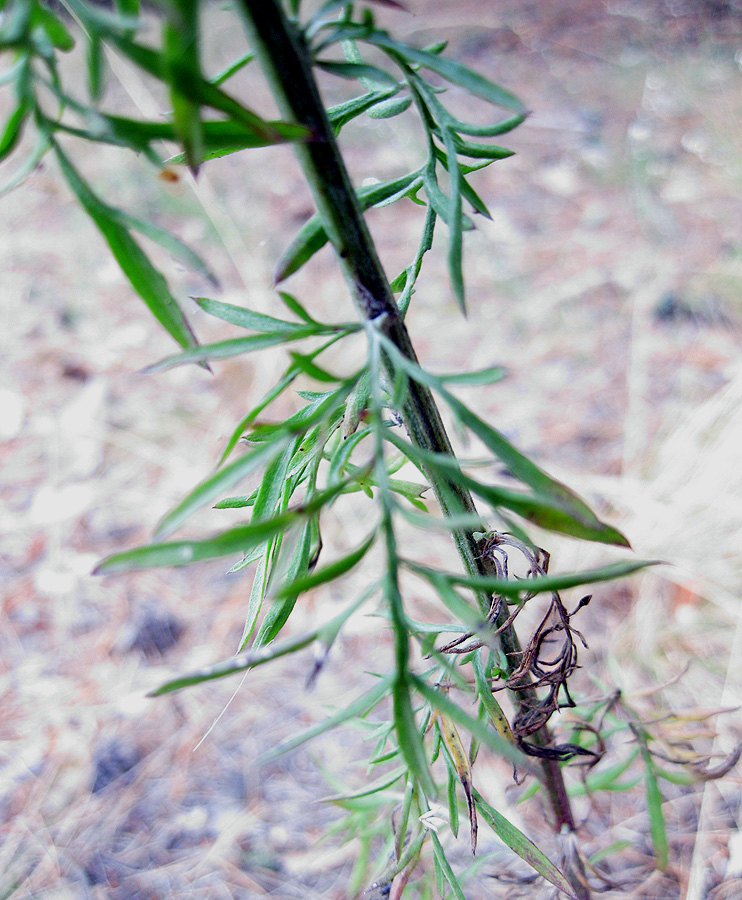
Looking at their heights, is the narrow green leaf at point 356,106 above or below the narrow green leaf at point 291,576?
above

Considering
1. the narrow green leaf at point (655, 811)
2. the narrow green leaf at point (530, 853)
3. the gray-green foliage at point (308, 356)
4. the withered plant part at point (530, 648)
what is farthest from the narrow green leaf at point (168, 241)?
the narrow green leaf at point (655, 811)

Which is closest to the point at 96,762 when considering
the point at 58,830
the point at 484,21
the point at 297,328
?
the point at 58,830

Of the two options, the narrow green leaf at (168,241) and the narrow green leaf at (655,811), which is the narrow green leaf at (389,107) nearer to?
the narrow green leaf at (168,241)

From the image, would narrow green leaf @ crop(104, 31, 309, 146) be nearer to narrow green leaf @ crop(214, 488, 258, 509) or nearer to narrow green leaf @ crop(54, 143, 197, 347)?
narrow green leaf @ crop(54, 143, 197, 347)

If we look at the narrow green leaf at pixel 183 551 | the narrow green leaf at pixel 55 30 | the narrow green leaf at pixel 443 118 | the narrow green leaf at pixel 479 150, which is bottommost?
the narrow green leaf at pixel 183 551

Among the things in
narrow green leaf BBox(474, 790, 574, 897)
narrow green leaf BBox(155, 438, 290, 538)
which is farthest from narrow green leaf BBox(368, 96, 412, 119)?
narrow green leaf BBox(474, 790, 574, 897)

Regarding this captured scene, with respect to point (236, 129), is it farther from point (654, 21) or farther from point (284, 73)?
point (654, 21)

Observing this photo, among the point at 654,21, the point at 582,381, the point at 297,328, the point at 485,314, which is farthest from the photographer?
the point at 654,21
